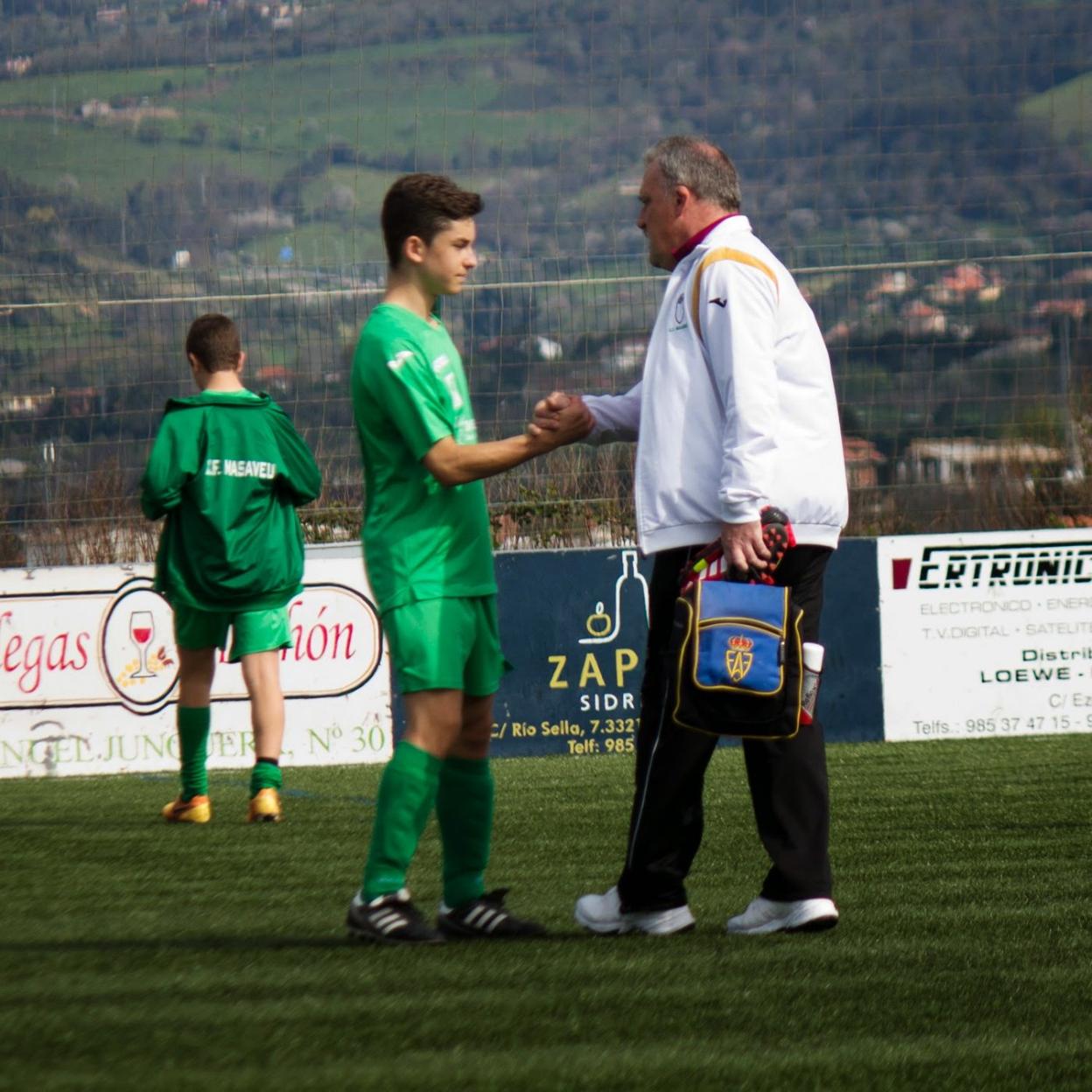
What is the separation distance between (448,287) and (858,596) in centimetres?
652

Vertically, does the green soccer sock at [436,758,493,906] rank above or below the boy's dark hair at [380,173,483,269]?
below

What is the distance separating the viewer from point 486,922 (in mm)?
4250

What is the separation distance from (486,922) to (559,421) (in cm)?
109

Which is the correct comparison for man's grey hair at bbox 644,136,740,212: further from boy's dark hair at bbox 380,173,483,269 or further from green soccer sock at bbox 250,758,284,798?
green soccer sock at bbox 250,758,284,798

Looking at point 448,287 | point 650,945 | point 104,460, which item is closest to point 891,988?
point 650,945

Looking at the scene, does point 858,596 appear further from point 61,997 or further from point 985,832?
point 61,997

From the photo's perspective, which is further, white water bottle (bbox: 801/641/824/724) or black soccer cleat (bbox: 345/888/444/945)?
white water bottle (bbox: 801/641/824/724)

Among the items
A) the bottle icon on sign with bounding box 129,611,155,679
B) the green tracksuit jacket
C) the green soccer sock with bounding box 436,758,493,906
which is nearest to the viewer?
the green soccer sock with bounding box 436,758,493,906

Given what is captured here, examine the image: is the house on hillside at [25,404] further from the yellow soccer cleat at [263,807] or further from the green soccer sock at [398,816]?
the green soccer sock at [398,816]

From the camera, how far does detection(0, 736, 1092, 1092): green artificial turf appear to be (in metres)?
2.97

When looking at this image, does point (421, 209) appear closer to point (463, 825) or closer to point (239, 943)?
point (463, 825)

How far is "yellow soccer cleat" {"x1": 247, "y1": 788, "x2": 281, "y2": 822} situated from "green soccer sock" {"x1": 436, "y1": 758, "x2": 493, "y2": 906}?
8.76 feet

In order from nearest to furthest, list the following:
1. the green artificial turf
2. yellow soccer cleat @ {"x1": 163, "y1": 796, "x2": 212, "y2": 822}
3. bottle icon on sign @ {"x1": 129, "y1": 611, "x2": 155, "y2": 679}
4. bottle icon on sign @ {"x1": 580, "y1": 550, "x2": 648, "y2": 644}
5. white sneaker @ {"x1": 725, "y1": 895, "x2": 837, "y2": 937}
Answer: the green artificial turf < white sneaker @ {"x1": 725, "y1": 895, "x2": 837, "y2": 937} < yellow soccer cleat @ {"x1": 163, "y1": 796, "x2": 212, "y2": 822} < bottle icon on sign @ {"x1": 129, "y1": 611, "x2": 155, "y2": 679} < bottle icon on sign @ {"x1": 580, "y1": 550, "x2": 648, "y2": 644}

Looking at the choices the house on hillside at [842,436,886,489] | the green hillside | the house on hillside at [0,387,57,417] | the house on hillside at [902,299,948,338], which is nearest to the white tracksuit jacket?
the house on hillside at [842,436,886,489]
